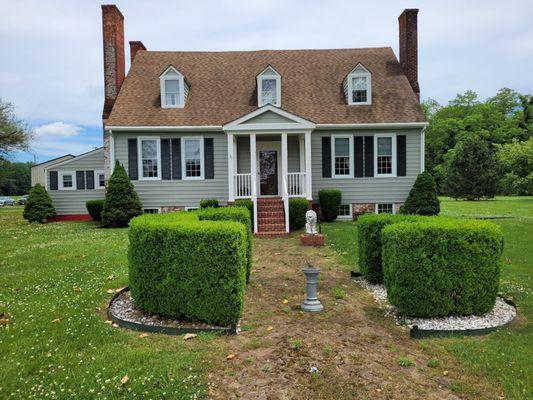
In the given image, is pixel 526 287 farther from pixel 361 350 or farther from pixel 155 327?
pixel 155 327

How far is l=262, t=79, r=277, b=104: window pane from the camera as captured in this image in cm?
1695

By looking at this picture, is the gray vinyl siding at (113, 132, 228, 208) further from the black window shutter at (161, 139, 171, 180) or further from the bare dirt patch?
the bare dirt patch

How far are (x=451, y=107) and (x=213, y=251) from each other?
56645 mm

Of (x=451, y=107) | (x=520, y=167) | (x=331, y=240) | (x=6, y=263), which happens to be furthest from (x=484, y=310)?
(x=451, y=107)

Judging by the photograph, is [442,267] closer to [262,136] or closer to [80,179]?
[262,136]

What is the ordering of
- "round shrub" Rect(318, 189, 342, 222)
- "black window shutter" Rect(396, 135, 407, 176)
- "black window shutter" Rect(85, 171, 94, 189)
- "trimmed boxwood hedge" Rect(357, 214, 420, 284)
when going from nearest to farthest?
"trimmed boxwood hedge" Rect(357, 214, 420, 284)
"round shrub" Rect(318, 189, 342, 222)
"black window shutter" Rect(396, 135, 407, 176)
"black window shutter" Rect(85, 171, 94, 189)

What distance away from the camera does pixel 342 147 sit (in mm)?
16609

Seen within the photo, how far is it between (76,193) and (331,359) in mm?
19886

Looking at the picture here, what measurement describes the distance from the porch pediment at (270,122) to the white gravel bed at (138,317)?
374 inches

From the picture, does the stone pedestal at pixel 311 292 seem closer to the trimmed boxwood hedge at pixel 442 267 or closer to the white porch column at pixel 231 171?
the trimmed boxwood hedge at pixel 442 267

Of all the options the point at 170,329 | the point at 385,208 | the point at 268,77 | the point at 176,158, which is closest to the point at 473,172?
the point at 385,208

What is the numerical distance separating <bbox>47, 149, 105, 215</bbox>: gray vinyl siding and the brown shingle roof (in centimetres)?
610

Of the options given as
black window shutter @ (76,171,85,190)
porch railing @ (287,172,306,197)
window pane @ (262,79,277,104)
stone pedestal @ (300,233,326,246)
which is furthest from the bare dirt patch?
black window shutter @ (76,171,85,190)

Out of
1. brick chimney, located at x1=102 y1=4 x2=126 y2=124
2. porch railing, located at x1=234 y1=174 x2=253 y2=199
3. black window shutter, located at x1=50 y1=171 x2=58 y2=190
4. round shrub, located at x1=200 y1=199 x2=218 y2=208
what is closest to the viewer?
round shrub, located at x1=200 y1=199 x2=218 y2=208
